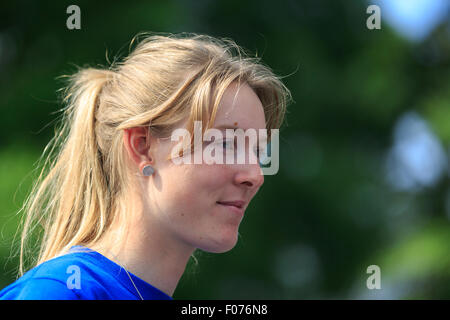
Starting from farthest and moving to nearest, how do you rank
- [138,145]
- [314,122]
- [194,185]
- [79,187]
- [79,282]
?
[314,122] → [79,187] → [138,145] → [194,185] → [79,282]

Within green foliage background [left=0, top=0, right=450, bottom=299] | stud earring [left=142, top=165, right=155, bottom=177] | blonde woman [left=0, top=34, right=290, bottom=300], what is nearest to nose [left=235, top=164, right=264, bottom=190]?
blonde woman [left=0, top=34, right=290, bottom=300]

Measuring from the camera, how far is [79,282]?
183 cm

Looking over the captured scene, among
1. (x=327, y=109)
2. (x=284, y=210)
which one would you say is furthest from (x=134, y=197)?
(x=327, y=109)

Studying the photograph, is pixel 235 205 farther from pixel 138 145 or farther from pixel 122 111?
pixel 122 111

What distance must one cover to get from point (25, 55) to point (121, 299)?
20.5ft

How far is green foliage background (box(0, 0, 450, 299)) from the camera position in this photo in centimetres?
716

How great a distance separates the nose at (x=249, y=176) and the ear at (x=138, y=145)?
316 millimetres

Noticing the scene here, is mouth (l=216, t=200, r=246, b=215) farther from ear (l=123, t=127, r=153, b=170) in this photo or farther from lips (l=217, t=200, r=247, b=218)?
ear (l=123, t=127, r=153, b=170)

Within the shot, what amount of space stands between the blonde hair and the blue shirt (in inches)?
6.7

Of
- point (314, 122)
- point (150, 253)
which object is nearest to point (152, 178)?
point (150, 253)

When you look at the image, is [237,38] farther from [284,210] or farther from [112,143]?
[112,143]

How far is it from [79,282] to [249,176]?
0.66 metres

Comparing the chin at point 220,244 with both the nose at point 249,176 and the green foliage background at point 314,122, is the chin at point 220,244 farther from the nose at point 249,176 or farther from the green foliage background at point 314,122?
the green foliage background at point 314,122

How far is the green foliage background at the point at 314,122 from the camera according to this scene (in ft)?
23.5
